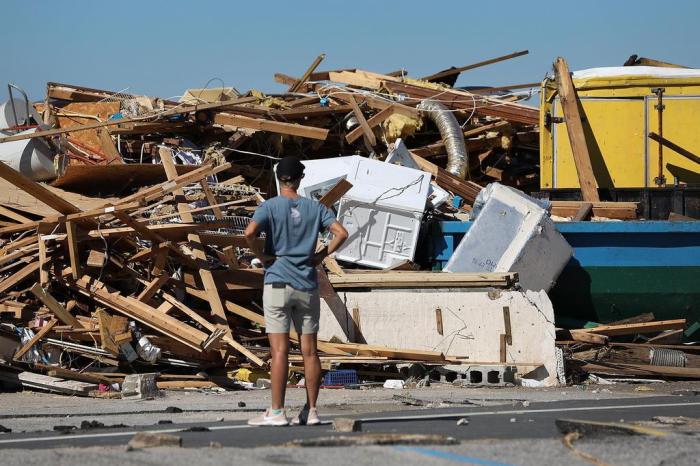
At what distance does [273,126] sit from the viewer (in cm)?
1591

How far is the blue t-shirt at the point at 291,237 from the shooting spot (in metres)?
7.70

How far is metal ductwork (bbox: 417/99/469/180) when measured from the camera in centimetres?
1634

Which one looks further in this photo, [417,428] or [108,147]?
[108,147]

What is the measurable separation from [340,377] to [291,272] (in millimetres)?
4120

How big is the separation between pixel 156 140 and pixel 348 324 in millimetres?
5088

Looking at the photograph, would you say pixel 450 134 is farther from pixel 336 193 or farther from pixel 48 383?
pixel 48 383

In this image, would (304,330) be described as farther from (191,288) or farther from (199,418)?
(191,288)

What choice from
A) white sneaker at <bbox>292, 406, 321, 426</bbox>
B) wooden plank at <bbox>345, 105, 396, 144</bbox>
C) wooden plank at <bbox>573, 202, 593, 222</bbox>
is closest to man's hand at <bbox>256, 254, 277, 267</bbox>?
white sneaker at <bbox>292, 406, 321, 426</bbox>

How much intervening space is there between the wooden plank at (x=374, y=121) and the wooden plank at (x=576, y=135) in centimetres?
258

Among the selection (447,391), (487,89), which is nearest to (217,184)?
(447,391)

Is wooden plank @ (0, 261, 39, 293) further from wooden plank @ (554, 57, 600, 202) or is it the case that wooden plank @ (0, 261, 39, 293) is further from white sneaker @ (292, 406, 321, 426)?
wooden plank @ (554, 57, 600, 202)

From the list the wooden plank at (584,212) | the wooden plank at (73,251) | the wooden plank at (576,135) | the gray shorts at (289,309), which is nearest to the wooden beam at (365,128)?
the wooden plank at (576,135)

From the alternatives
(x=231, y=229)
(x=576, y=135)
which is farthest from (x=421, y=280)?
(x=576, y=135)

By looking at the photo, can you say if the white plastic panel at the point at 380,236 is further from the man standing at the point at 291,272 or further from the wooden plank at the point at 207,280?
the man standing at the point at 291,272
